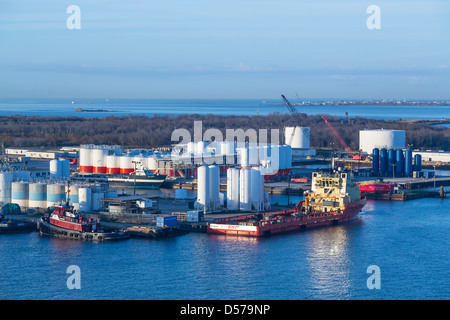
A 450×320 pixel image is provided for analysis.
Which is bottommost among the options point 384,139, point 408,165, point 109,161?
point 408,165

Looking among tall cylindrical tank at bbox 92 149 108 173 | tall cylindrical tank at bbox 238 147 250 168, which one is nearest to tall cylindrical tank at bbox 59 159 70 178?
tall cylindrical tank at bbox 92 149 108 173

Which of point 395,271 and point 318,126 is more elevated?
point 318,126

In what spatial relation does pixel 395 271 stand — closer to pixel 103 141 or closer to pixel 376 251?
pixel 376 251

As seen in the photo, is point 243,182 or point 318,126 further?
point 318,126

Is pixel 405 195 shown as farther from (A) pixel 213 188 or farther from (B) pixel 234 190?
(A) pixel 213 188

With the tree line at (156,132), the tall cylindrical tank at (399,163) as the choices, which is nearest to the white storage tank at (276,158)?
the tall cylindrical tank at (399,163)

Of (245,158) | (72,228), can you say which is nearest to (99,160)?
(245,158)
